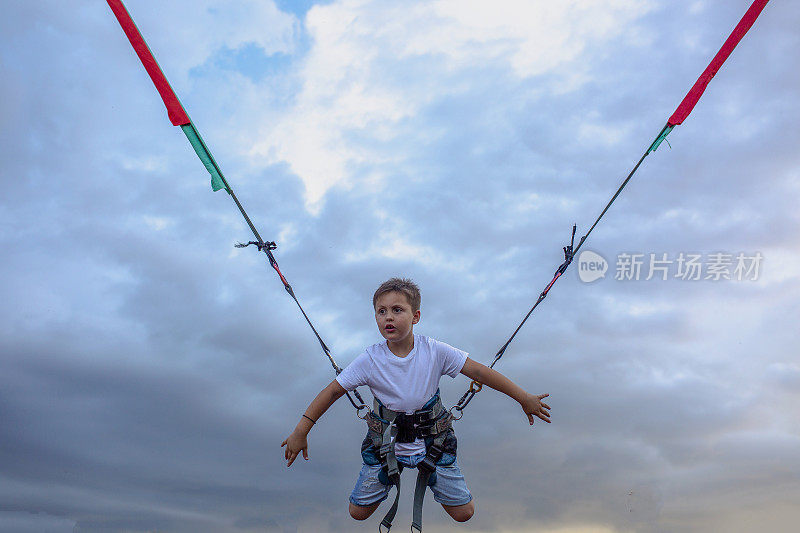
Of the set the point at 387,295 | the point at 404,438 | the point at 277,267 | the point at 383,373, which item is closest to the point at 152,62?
the point at 277,267

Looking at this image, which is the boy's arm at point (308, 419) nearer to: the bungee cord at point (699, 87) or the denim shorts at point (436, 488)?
the denim shorts at point (436, 488)

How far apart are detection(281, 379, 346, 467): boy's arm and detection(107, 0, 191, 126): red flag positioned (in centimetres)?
335

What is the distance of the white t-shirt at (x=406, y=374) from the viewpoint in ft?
25.0

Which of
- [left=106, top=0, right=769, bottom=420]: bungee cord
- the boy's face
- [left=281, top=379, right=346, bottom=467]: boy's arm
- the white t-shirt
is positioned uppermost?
[left=106, top=0, right=769, bottom=420]: bungee cord

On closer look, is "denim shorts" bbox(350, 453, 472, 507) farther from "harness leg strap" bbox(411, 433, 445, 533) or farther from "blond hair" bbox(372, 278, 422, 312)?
"blond hair" bbox(372, 278, 422, 312)

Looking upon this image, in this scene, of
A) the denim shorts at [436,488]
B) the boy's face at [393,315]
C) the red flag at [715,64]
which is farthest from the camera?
the red flag at [715,64]

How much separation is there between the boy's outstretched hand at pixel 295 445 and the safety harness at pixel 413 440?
0.63 meters

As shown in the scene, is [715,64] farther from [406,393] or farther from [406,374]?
[406,393]

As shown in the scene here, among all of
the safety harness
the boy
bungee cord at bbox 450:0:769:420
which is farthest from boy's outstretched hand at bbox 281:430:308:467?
bungee cord at bbox 450:0:769:420

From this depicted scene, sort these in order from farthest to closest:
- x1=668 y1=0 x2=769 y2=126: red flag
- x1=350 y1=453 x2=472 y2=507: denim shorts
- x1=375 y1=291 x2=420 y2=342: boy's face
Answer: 1. x1=668 y1=0 x2=769 y2=126: red flag
2. x1=350 y1=453 x2=472 y2=507: denim shorts
3. x1=375 y1=291 x2=420 y2=342: boy's face

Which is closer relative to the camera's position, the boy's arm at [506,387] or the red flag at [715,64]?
the boy's arm at [506,387]

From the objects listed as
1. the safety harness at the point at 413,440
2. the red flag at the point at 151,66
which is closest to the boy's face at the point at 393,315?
the safety harness at the point at 413,440

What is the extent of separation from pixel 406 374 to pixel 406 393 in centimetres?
19

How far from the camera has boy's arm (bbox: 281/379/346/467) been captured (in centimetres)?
762
